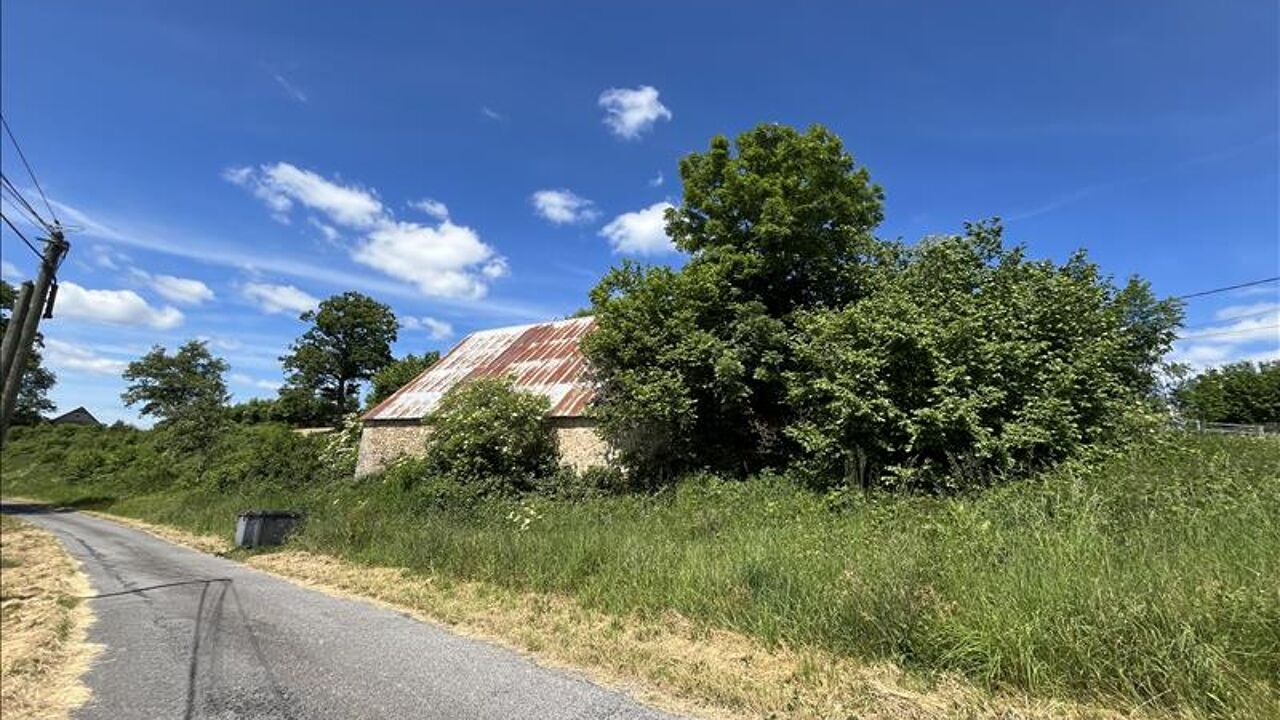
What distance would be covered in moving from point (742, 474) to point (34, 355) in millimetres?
12579

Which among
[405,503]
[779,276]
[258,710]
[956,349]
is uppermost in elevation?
[779,276]

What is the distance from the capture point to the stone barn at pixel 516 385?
60.8ft

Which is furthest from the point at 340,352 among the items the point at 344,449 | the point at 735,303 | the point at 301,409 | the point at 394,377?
the point at 735,303

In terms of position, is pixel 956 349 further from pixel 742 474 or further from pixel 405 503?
pixel 405 503

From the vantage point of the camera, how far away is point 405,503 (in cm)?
1686

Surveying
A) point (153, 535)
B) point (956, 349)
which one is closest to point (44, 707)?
point (956, 349)

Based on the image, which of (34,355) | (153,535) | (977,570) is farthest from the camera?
(153,535)

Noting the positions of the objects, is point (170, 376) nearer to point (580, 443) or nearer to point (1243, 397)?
point (580, 443)

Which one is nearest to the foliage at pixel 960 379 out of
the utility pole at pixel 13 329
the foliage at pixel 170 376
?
the utility pole at pixel 13 329

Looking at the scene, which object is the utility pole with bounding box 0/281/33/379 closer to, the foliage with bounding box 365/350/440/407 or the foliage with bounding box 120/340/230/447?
the foliage with bounding box 365/350/440/407

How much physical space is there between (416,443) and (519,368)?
14.2ft

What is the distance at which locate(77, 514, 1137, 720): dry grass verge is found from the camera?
468cm

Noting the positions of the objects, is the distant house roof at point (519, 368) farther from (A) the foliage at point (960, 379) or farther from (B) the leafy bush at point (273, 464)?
(A) the foliage at point (960, 379)

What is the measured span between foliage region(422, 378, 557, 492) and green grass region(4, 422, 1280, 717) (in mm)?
5290
